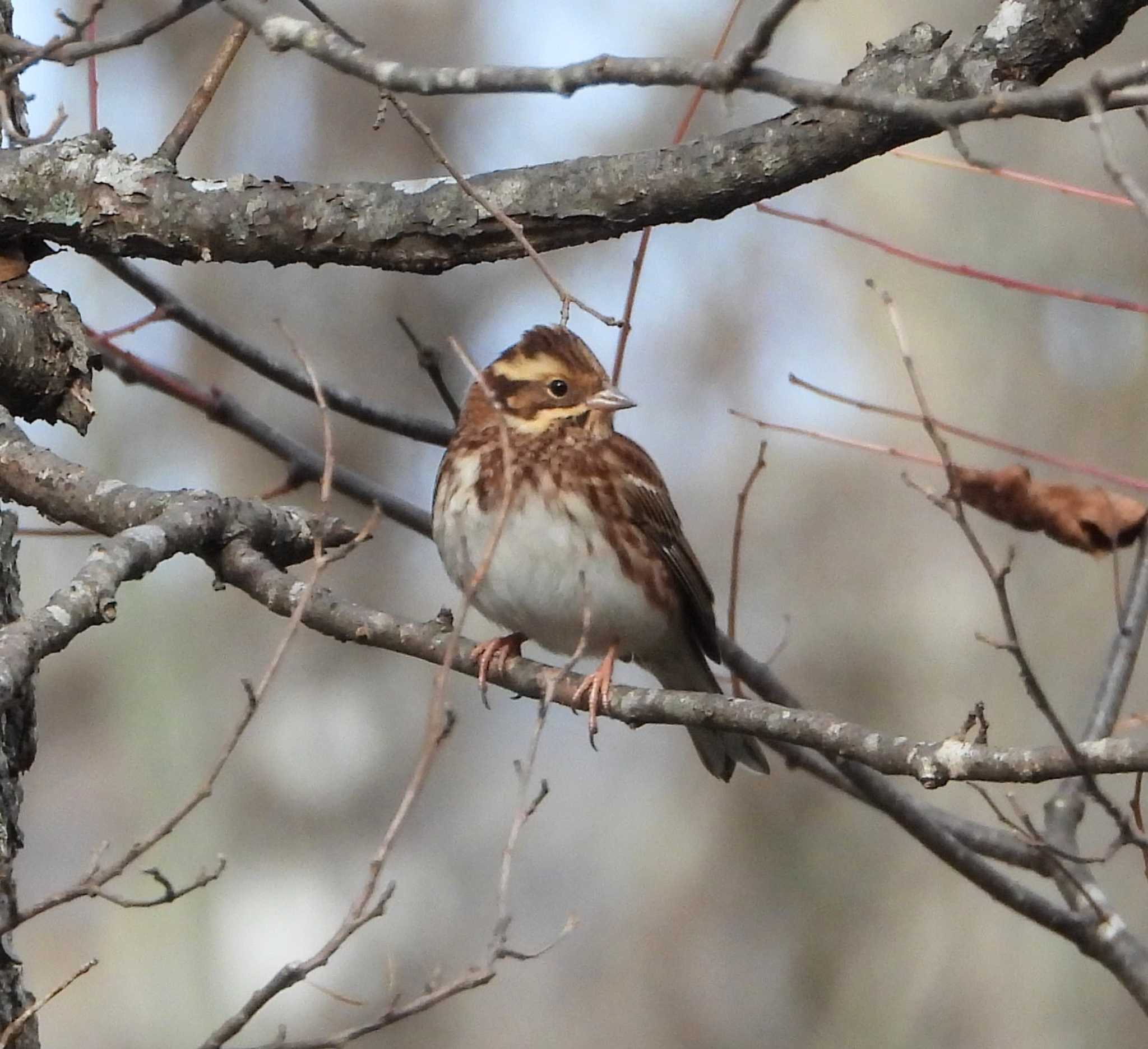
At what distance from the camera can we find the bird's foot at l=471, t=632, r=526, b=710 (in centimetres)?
378

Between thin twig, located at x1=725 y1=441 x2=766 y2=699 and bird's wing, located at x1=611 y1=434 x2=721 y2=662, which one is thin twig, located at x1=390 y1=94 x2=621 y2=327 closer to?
thin twig, located at x1=725 y1=441 x2=766 y2=699

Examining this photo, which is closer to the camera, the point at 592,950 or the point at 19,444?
the point at 19,444

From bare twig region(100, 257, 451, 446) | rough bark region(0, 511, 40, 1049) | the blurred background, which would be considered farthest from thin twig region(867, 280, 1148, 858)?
the blurred background

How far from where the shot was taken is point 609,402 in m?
4.47

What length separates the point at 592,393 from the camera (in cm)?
455

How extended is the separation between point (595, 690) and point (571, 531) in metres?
0.58

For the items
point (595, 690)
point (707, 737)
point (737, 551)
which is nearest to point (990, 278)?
point (737, 551)

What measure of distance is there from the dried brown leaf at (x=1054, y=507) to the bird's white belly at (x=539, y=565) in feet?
3.63

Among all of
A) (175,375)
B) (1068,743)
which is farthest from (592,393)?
(1068,743)

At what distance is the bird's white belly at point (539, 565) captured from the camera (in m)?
4.19

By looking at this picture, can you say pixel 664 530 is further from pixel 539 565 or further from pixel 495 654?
pixel 495 654

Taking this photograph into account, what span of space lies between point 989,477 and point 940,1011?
7.38 m

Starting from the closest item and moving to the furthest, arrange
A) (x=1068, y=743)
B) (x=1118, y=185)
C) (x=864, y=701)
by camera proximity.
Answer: (x=1118, y=185) < (x=1068, y=743) < (x=864, y=701)

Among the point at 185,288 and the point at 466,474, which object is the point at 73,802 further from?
the point at 466,474
